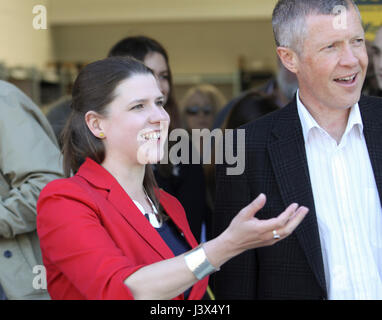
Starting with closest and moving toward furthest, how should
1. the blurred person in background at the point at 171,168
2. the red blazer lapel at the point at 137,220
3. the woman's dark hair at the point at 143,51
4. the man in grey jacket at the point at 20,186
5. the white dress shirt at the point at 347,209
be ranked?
the red blazer lapel at the point at 137,220 → the white dress shirt at the point at 347,209 → the man in grey jacket at the point at 20,186 → the blurred person in background at the point at 171,168 → the woman's dark hair at the point at 143,51

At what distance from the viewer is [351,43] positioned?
5.95ft

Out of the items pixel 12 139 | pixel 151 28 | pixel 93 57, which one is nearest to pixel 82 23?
pixel 93 57

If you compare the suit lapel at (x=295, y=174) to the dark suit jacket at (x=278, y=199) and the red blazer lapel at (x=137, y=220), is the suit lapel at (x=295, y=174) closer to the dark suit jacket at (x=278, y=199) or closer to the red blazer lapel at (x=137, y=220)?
the dark suit jacket at (x=278, y=199)

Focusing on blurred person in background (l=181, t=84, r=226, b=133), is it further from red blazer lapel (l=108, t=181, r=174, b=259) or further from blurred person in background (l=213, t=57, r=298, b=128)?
red blazer lapel (l=108, t=181, r=174, b=259)

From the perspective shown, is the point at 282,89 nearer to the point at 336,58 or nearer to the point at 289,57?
the point at 289,57

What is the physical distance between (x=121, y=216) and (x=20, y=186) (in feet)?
2.31

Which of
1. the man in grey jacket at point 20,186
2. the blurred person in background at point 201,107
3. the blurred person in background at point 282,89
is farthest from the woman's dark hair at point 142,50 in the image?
the blurred person in background at point 201,107

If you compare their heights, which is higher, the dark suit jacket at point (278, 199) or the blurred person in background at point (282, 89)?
the blurred person in background at point (282, 89)

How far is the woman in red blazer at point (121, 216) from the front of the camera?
4.63 ft

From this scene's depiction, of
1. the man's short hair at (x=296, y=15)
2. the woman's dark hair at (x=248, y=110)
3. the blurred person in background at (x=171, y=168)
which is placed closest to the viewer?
the man's short hair at (x=296, y=15)

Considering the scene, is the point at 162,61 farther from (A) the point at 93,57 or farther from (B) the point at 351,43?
(A) the point at 93,57

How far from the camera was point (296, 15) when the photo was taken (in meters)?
1.90

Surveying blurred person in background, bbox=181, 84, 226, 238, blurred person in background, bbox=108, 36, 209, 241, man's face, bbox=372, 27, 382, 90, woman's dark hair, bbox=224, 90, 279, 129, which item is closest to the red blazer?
blurred person in background, bbox=108, 36, 209, 241
